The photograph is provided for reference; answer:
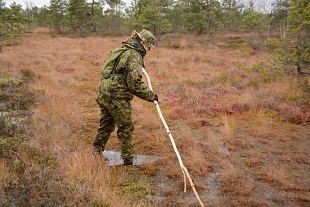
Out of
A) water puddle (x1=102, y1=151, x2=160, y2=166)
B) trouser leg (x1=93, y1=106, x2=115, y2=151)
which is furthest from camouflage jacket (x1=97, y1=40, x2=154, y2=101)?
water puddle (x1=102, y1=151, x2=160, y2=166)

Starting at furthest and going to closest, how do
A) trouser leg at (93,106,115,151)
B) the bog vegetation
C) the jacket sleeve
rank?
1. trouser leg at (93,106,115,151)
2. the jacket sleeve
3. the bog vegetation

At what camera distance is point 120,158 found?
20.8ft

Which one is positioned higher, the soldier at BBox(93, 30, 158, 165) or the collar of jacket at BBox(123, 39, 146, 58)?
the collar of jacket at BBox(123, 39, 146, 58)

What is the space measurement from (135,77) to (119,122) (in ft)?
2.64

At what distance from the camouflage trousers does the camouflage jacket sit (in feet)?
0.37

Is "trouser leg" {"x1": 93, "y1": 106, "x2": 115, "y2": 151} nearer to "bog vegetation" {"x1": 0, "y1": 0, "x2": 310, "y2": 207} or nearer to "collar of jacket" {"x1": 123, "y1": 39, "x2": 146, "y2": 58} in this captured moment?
"bog vegetation" {"x1": 0, "y1": 0, "x2": 310, "y2": 207}

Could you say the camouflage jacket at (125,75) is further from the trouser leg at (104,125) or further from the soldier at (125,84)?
the trouser leg at (104,125)

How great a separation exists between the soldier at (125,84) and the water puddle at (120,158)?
299mm

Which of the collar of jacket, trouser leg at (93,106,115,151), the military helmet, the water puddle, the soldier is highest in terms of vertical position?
the military helmet

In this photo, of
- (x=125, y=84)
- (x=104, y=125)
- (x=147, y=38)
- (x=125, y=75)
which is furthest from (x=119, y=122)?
(x=147, y=38)

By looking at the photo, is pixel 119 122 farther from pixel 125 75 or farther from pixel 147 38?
pixel 147 38

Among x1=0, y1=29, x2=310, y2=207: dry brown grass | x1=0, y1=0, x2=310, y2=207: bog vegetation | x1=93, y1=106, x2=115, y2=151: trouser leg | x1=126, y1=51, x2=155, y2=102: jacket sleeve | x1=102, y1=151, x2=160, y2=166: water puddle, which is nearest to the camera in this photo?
x1=0, y1=0, x2=310, y2=207: bog vegetation

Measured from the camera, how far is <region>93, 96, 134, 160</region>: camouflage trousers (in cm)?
571

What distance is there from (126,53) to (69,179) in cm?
214
